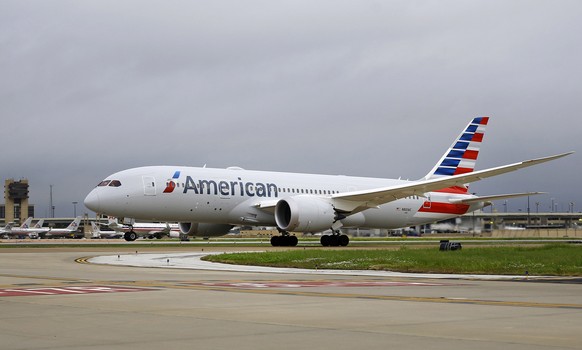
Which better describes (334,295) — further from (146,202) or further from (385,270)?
(146,202)

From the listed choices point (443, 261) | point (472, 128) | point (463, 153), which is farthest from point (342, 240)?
point (443, 261)

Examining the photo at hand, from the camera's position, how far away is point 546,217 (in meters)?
184

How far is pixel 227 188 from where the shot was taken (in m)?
47.6

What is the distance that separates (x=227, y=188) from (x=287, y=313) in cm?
3562

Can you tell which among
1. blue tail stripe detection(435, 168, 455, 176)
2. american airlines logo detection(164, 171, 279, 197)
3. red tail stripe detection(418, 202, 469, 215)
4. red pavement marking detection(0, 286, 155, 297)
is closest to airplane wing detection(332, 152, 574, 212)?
american airlines logo detection(164, 171, 279, 197)

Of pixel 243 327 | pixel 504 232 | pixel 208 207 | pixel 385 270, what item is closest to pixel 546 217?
pixel 504 232

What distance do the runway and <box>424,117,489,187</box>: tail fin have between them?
39446 mm

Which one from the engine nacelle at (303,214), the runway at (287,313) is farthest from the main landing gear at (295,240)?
the runway at (287,313)

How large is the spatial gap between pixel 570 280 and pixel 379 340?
12559 mm

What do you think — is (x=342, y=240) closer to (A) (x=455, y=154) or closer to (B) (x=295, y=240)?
(B) (x=295, y=240)

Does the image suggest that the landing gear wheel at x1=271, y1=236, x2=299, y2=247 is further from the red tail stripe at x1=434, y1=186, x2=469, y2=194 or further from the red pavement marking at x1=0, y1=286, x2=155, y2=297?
the red pavement marking at x1=0, y1=286, x2=155, y2=297

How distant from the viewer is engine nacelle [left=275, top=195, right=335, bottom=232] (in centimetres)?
4622

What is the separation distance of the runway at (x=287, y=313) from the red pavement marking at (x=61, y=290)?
2cm

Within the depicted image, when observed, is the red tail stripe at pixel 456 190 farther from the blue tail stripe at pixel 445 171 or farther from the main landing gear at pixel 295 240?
the main landing gear at pixel 295 240
